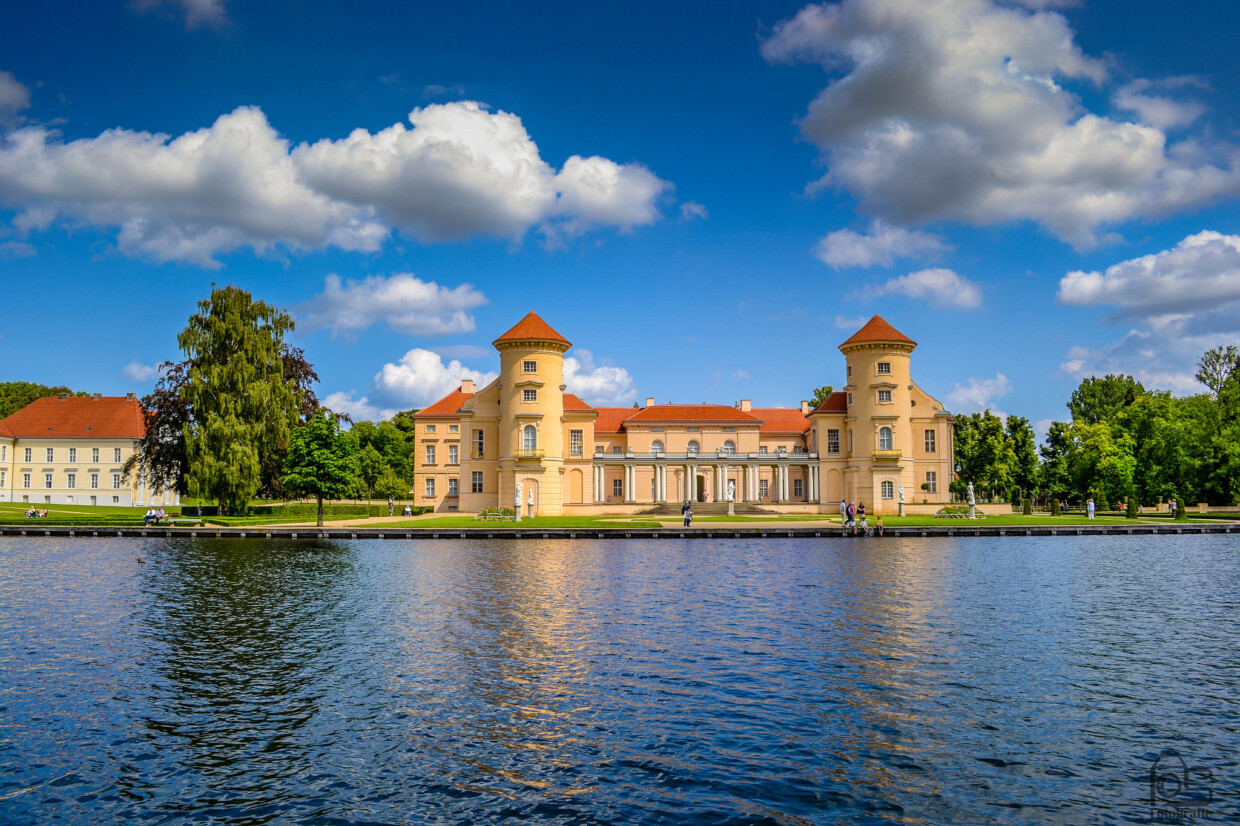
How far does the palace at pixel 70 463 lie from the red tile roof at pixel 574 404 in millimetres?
45130

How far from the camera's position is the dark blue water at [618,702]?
955cm

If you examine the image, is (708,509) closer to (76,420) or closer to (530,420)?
(530,420)

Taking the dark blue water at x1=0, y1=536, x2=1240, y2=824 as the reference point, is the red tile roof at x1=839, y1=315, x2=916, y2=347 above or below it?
above

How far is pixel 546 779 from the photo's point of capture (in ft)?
33.2

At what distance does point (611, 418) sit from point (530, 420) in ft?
52.7

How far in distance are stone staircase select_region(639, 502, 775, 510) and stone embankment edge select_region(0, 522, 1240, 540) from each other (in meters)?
15.5

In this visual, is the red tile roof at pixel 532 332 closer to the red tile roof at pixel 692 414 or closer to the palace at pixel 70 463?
the red tile roof at pixel 692 414

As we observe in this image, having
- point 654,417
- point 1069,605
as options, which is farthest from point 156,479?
point 1069,605

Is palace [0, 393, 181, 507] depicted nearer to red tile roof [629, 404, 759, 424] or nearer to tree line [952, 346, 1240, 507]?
red tile roof [629, 404, 759, 424]

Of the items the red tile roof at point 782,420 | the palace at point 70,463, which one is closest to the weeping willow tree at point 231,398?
the palace at point 70,463

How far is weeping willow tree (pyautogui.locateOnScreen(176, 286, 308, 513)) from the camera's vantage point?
53.2m

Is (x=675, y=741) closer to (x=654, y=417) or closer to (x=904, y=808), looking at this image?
(x=904, y=808)
